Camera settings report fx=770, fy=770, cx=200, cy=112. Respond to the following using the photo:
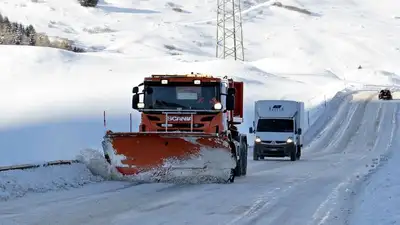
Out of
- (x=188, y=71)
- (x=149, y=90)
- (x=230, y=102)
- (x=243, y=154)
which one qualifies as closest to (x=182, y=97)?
(x=149, y=90)

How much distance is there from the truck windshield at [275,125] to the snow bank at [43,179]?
56.7 ft

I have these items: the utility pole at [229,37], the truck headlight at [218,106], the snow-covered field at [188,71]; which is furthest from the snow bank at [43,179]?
the utility pole at [229,37]

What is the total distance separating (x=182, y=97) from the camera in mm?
19297

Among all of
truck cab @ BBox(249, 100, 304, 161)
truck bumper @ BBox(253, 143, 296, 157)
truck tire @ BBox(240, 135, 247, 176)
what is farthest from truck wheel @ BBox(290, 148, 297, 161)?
truck tire @ BBox(240, 135, 247, 176)

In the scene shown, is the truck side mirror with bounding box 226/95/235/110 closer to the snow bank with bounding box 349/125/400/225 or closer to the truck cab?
the snow bank with bounding box 349/125/400/225

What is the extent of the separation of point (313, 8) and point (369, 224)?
160862 mm

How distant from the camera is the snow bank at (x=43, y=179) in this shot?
14.9m

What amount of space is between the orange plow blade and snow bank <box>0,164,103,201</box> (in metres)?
0.82

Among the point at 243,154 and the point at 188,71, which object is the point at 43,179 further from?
the point at 188,71

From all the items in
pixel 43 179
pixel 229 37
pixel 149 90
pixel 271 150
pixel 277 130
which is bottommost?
A: pixel 271 150

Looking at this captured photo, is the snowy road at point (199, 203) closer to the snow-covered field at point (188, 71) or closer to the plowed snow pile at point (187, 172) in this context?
the snow-covered field at point (188, 71)

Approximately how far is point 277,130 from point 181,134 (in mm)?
17649

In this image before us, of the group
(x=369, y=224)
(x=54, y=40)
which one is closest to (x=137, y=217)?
(x=369, y=224)

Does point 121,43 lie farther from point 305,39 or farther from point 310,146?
point 310,146
